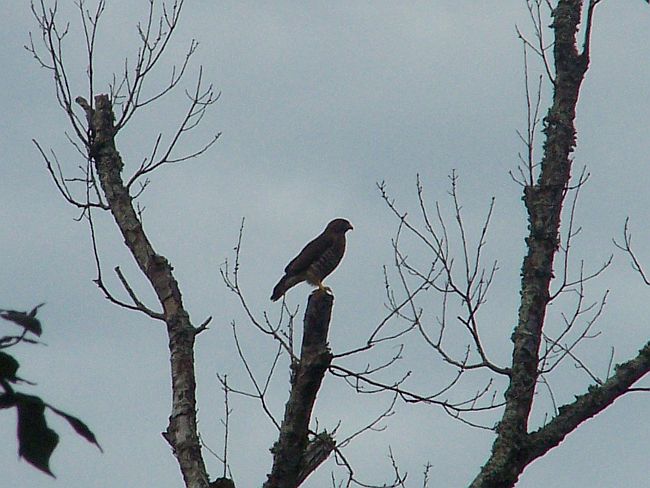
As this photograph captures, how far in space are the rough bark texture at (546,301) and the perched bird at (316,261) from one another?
9.96 ft

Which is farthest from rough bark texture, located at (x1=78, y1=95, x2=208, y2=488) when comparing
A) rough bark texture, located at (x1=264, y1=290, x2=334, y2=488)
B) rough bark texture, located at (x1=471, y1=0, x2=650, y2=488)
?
rough bark texture, located at (x1=471, y1=0, x2=650, y2=488)

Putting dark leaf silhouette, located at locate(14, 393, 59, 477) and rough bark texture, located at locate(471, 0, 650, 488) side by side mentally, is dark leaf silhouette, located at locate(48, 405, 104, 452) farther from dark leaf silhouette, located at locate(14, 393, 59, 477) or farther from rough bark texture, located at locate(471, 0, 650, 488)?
rough bark texture, located at locate(471, 0, 650, 488)

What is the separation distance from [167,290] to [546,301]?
1.89 metres

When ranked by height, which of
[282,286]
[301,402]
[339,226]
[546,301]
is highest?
[339,226]

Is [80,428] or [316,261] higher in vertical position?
[316,261]

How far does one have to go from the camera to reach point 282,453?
15.0ft

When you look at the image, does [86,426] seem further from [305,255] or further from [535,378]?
[305,255]

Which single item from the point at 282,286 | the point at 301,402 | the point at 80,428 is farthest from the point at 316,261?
the point at 80,428

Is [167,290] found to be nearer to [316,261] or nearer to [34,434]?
[316,261]

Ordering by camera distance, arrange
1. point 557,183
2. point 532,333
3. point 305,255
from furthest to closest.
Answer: point 305,255 < point 557,183 < point 532,333

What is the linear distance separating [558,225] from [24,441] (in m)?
4.61

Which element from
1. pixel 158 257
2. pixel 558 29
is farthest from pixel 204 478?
pixel 558 29

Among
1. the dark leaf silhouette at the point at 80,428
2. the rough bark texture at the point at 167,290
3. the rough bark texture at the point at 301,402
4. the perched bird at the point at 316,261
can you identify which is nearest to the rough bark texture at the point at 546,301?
the rough bark texture at the point at 301,402

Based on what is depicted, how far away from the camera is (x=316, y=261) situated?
8.96m
